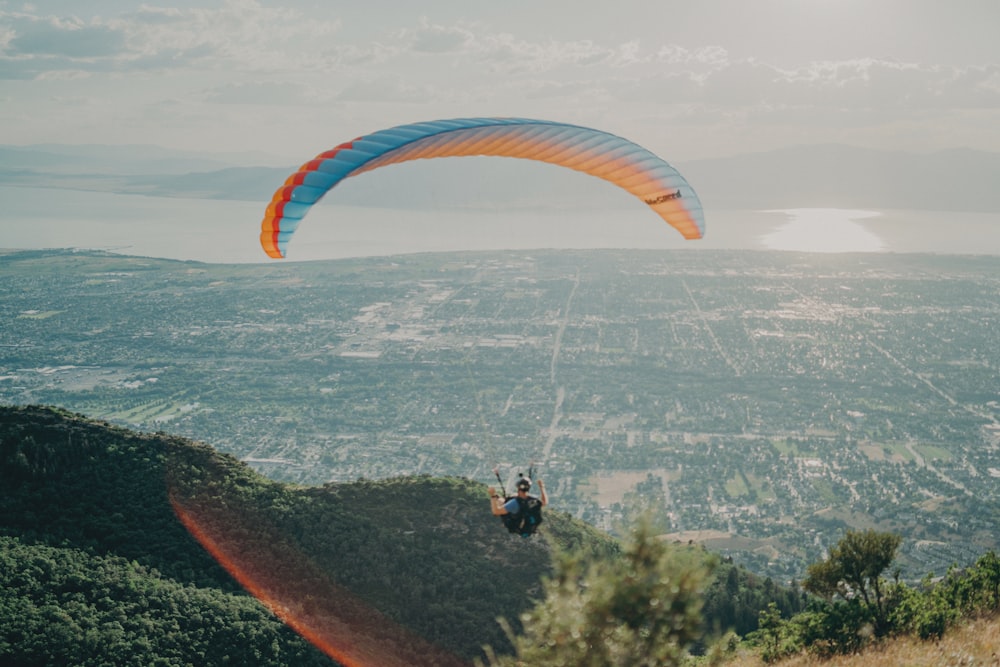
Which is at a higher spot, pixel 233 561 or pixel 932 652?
pixel 932 652

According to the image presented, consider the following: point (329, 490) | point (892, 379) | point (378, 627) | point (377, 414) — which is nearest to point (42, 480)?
point (329, 490)

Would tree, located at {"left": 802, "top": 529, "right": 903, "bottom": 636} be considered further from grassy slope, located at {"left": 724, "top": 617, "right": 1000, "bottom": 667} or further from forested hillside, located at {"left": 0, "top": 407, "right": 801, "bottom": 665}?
forested hillside, located at {"left": 0, "top": 407, "right": 801, "bottom": 665}

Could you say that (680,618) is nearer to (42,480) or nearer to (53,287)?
(42,480)

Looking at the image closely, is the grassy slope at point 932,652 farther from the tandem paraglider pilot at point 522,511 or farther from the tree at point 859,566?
the tandem paraglider pilot at point 522,511

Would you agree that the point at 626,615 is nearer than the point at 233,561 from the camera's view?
Yes

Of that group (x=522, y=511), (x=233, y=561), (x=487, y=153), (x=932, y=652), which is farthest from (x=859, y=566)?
(x=233, y=561)

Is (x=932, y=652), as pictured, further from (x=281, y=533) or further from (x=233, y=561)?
(x=281, y=533)

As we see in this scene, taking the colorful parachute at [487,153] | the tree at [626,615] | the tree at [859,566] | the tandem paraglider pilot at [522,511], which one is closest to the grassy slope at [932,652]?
the tree at [859,566]
